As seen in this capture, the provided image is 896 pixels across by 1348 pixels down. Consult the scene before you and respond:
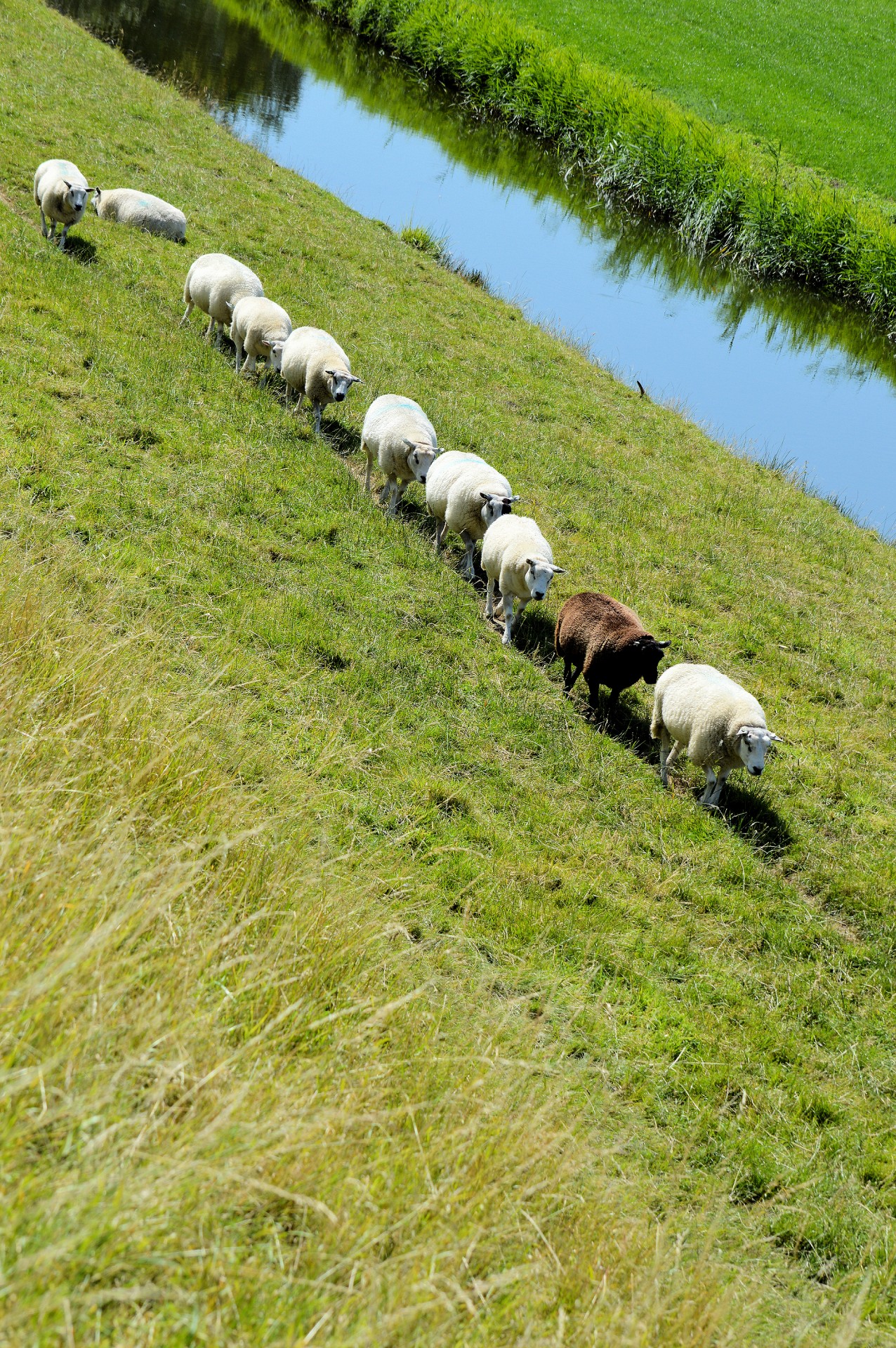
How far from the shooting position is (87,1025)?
307 centimetres

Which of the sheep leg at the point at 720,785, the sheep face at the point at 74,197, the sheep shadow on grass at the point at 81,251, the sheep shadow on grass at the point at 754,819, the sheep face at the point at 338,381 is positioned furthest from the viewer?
the sheep shadow on grass at the point at 81,251

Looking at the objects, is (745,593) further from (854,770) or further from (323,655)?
(323,655)

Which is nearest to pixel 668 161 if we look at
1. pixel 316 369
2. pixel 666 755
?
pixel 316 369

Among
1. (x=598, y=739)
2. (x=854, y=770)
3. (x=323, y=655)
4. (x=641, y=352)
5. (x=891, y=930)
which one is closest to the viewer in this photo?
(x=891, y=930)

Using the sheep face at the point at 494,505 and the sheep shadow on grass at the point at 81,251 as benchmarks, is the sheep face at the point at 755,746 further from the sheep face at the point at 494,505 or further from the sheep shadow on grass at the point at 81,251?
the sheep shadow on grass at the point at 81,251

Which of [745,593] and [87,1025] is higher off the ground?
[87,1025]

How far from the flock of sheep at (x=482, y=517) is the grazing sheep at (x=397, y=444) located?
0.04 ft

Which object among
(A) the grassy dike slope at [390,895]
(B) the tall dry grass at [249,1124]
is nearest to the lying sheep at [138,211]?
(A) the grassy dike slope at [390,895]

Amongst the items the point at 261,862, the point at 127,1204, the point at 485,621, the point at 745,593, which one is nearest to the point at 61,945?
the point at 127,1204

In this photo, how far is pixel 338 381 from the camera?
12617 millimetres

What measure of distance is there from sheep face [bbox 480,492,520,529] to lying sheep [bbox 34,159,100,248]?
745 cm

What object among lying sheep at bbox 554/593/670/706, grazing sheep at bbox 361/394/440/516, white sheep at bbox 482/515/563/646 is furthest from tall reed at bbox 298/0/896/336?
lying sheep at bbox 554/593/670/706

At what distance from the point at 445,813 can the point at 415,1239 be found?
14.8 ft

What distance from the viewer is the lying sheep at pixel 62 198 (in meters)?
14.4
